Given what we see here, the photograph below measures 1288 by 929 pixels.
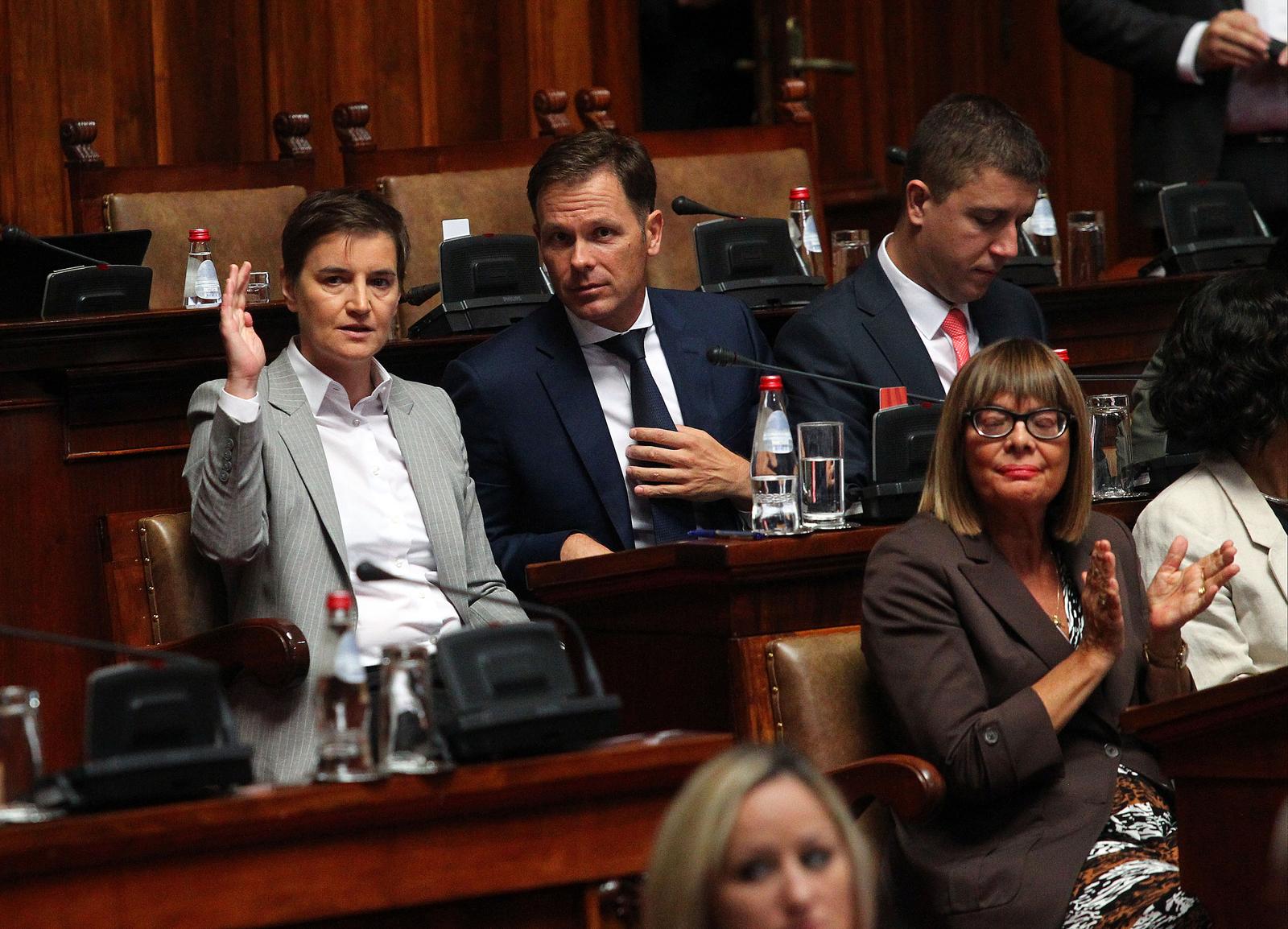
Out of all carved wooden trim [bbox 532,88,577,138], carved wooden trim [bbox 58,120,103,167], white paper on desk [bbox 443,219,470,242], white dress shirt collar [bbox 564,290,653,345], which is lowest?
white dress shirt collar [bbox 564,290,653,345]

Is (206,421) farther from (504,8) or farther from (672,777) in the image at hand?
(504,8)

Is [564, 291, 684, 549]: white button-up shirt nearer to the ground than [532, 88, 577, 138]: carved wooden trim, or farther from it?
nearer to the ground

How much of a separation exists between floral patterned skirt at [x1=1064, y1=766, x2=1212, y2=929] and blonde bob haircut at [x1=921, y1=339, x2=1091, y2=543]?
341mm

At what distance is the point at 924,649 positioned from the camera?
229 cm

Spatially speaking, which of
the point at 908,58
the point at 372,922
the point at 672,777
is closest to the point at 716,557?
the point at 672,777

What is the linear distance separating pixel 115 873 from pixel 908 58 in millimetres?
4868

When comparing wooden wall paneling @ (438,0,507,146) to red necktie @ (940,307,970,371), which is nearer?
red necktie @ (940,307,970,371)

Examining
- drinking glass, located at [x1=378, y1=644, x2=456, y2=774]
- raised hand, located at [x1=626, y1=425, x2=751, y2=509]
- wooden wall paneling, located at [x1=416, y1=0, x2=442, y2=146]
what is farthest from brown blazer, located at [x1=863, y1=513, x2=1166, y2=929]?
wooden wall paneling, located at [x1=416, y1=0, x2=442, y2=146]

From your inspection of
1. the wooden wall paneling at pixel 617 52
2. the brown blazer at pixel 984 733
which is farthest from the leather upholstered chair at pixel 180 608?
the wooden wall paneling at pixel 617 52

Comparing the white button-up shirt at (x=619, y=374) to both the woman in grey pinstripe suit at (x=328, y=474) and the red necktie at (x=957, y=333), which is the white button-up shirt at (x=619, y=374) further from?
the red necktie at (x=957, y=333)

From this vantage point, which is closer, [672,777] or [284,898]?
[284,898]

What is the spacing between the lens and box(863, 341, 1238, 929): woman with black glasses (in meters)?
2.23

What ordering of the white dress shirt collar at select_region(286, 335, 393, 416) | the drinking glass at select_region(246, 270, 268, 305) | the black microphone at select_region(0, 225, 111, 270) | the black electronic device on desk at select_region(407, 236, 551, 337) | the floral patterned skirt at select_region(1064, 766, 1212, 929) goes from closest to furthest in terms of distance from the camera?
the floral patterned skirt at select_region(1064, 766, 1212, 929), the white dress shirt collar at select_region(286, 335, 393, 416), the black microphone at select_region(0, 225, 111, 270), the black electronic device on desk at select_region(407, 236, 551, 337), the drinking glass at select_region(246, 270, 268, 305)

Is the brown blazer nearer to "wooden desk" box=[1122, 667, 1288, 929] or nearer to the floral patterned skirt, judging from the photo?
the floral patterned skirt
